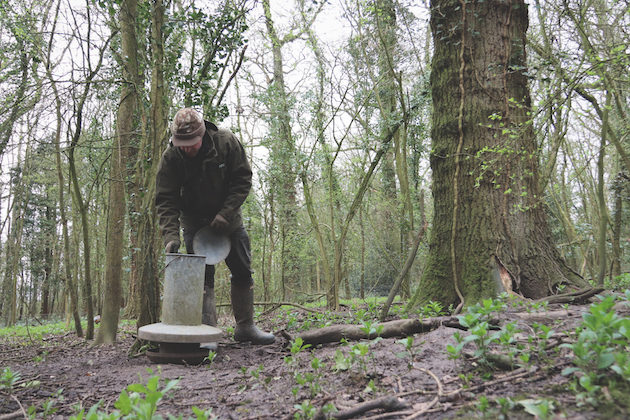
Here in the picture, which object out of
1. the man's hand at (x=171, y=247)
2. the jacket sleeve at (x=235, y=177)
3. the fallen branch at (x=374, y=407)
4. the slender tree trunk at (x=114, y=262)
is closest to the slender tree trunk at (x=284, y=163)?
the slender tree trunk at (x=114, y=262)

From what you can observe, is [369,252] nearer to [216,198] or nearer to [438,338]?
[216,198]

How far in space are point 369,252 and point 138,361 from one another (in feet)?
41.2

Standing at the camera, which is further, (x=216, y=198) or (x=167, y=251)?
(x=216, y=198)

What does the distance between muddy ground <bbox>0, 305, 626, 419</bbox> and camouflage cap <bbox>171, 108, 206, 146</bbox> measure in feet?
5.84

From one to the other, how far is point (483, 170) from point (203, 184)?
8.10 ft

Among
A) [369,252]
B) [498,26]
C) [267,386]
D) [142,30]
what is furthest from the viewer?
[369,252]

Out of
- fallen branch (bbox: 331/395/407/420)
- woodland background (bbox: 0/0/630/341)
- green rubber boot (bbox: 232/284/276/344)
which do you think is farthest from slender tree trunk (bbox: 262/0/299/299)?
fallen branch (bbox: 331/395/407/420)

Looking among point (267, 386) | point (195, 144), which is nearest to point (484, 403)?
point (267, 386)

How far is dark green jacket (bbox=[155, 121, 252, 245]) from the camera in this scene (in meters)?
3.43

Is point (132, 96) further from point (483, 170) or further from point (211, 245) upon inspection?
point (483, 170)

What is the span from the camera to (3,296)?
1542 centimetres

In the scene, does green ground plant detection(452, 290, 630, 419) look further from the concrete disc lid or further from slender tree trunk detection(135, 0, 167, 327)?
slender tree trunk detection(135, 0, 167, 327)

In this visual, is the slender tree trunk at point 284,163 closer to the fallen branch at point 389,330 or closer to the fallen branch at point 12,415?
the fallen branch at point 389,330

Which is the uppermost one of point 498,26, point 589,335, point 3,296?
point 498,26
